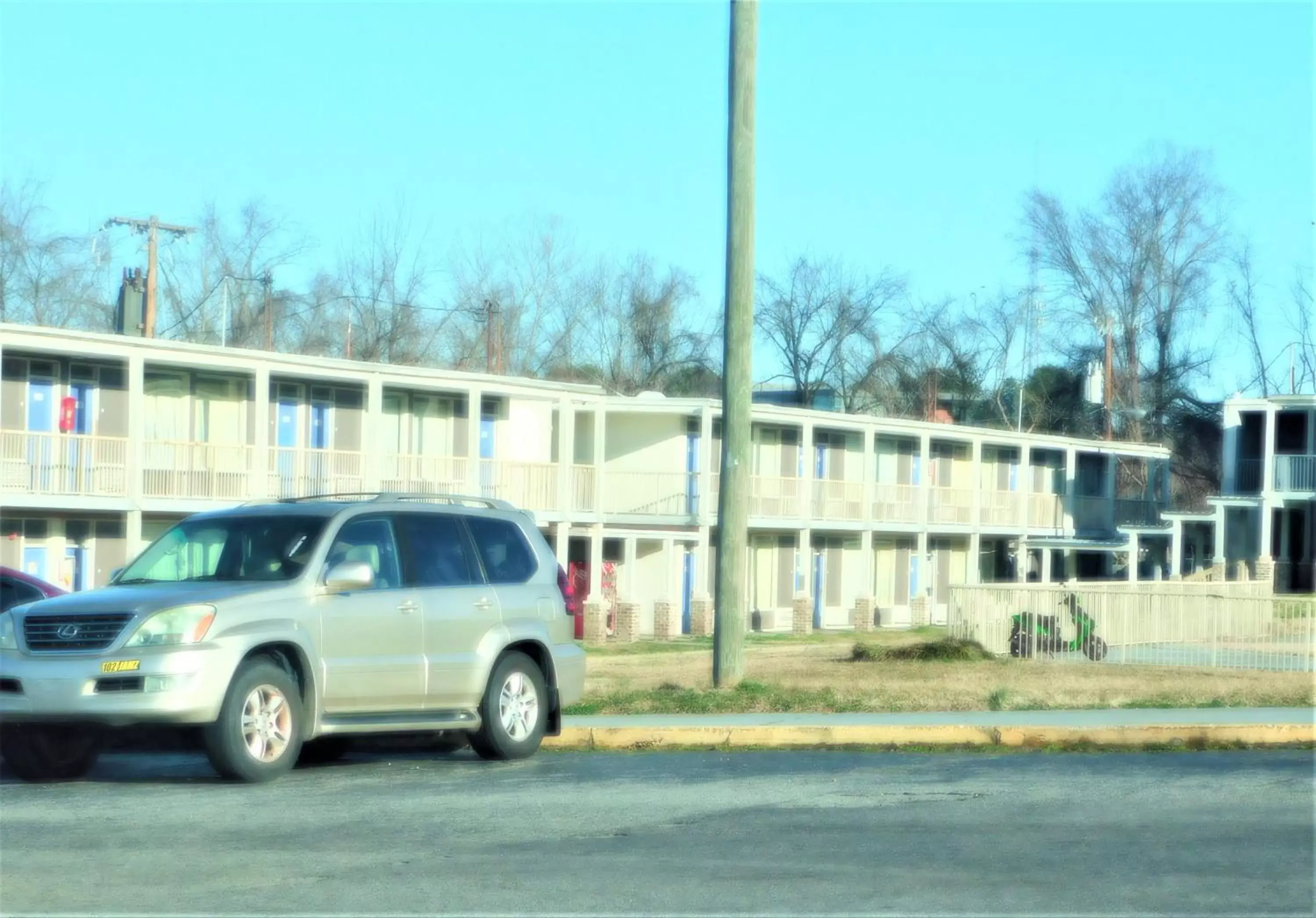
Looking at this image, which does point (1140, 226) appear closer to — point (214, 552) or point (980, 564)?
point (980, 564)

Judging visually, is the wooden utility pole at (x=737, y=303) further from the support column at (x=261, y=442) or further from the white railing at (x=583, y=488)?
the white railing at (x=583, y=488)

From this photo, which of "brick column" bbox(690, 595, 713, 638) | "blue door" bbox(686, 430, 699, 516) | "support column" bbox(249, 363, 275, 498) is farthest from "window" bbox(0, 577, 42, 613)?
"blue door" bbox(686, 430, 699, 516)

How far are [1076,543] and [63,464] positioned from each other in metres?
34.3

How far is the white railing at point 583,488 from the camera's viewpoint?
44.3 meters

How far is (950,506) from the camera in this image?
54844mm

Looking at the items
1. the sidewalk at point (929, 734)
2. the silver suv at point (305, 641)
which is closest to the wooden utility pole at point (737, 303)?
the sidewalk at point (929, 734)

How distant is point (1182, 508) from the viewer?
251 feet

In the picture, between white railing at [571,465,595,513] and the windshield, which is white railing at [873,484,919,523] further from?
the windshield

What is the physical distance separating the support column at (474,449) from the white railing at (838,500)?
11.8 meters

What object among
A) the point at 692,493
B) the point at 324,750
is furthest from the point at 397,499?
the point at 692,493

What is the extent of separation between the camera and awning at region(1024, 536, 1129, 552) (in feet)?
189

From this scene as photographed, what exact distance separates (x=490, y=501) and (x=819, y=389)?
59.5m

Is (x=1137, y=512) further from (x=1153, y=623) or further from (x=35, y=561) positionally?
(x=35, y=561)

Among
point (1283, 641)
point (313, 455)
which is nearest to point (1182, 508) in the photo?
point (313, 455)
